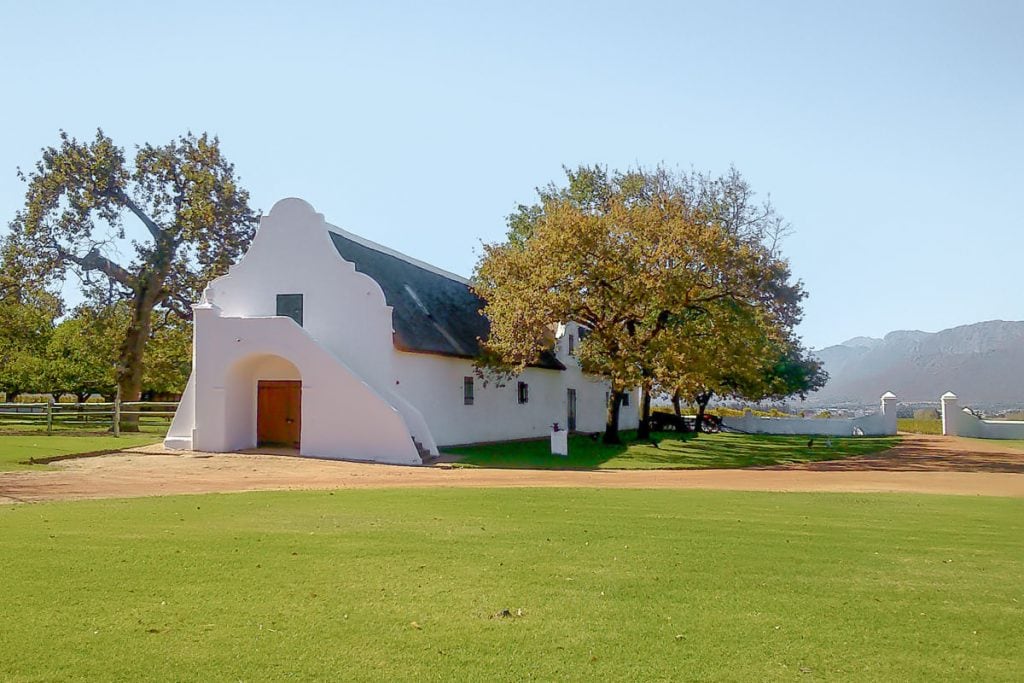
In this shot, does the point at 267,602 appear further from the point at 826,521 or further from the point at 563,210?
the point at 563,210

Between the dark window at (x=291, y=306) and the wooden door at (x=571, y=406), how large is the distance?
54.6 feet

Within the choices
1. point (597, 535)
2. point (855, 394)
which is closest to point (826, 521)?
point (597, 535)

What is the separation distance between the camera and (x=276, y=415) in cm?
2848

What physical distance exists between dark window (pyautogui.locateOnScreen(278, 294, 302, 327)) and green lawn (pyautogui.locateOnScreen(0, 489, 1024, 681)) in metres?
16.1

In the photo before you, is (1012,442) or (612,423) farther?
(1012,442)

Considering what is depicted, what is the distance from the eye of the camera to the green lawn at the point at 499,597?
19.0 feet

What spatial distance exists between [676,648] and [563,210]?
982 inches

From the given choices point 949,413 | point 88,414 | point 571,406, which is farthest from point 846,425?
point 88,414

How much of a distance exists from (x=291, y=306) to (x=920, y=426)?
37.2 meters

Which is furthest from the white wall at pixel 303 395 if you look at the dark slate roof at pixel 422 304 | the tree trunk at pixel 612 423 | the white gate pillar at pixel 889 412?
the white gate pillar at pixel 889 412

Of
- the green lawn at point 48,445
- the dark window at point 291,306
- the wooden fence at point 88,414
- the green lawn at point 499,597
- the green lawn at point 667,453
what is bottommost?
the green lawn at point 499,597

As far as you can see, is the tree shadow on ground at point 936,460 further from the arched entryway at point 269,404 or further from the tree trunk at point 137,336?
the tree trunk at point 137,336

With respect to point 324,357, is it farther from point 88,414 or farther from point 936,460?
point 936,460

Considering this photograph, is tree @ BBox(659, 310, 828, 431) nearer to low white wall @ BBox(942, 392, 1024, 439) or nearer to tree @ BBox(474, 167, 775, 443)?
tree @ BBox(474, 167, 775, 443)
